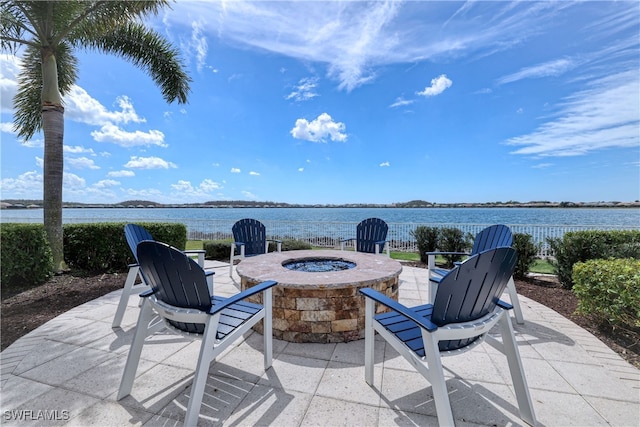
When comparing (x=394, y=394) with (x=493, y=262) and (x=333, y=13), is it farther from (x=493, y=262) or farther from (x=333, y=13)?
(x=333, y=13)

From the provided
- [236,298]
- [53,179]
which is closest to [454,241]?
[236,298]

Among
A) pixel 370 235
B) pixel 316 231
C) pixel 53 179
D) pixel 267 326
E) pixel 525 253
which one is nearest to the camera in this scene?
pixel 267 326

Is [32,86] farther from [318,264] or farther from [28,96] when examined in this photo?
[318,264]

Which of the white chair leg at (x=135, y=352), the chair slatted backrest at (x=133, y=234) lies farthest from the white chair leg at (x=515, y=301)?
the chair slatted backrest at (x=133, y=234)

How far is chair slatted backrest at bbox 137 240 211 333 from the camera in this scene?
5.28ft

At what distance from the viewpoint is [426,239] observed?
20.7ft

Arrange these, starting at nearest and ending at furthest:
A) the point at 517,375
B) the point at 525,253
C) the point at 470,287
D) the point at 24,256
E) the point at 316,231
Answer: the point at 470,287, the point at 517,375, the point at 24,256, the point at 525,253, the point at 316,231

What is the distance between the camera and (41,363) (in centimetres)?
216

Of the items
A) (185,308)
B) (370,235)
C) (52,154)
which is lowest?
(185,308)

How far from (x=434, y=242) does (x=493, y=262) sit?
5.07 meters

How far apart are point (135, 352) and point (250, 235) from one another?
3424 millimetres

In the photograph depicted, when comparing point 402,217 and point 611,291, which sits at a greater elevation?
point 611,291

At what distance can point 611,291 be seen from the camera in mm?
2617

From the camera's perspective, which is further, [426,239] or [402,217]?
[402,217]
